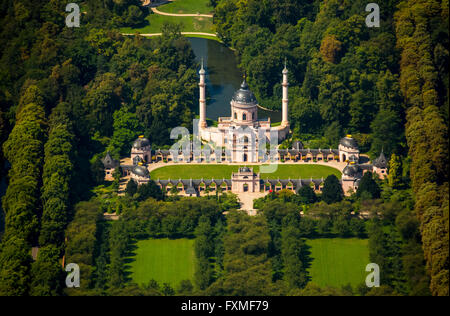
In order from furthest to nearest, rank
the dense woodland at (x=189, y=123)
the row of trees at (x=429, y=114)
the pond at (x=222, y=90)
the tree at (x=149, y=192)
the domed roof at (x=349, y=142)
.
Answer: the pond at (x=222, y=90)
the domed roof at (x=349, y=142)
the tree at (x=149, y=192)
the row of trees at (x=429, y=114)
the dense woodland at (x=189, y=123)

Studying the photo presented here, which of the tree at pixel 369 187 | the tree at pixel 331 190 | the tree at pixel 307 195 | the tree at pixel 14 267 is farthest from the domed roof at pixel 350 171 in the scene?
A: the tree at pixel 14 267

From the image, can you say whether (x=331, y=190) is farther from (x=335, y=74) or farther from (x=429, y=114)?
(x=335, y=74)

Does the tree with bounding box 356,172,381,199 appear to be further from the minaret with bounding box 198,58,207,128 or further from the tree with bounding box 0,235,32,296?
the tree with bounding box 0,235,32,296

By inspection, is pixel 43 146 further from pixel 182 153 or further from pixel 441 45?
pixel 441 45

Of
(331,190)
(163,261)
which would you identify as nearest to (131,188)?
(163,261)

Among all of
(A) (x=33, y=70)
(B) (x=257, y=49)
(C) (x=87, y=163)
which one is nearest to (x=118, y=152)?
(C) (x=87, y=163)

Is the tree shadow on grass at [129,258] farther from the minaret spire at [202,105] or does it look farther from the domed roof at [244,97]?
the minaret spire at [202,105]
